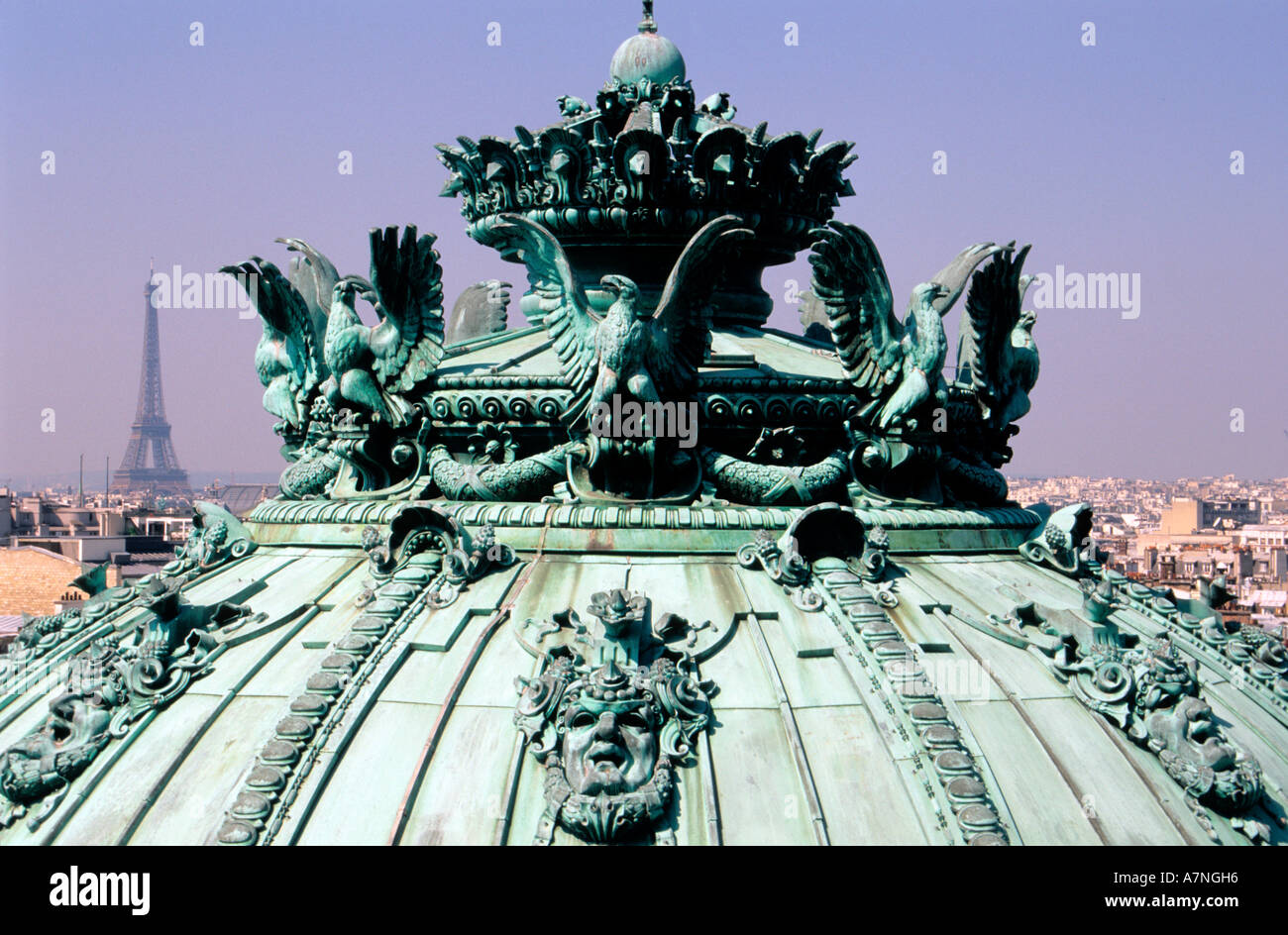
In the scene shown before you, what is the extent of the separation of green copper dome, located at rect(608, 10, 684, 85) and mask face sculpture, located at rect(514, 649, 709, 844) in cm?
924

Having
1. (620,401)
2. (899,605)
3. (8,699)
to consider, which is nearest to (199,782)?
(8,699)

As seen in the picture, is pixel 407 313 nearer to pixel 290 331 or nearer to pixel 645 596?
pixel 290 331

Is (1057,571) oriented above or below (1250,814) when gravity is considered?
above

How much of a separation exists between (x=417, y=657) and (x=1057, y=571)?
25.6 ft

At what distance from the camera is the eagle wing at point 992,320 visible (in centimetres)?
1850

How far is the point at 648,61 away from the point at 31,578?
62.8 metres

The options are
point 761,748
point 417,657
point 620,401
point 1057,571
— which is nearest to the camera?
point 761,748

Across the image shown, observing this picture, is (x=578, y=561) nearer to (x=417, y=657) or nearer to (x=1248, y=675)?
(x=417, y=657)

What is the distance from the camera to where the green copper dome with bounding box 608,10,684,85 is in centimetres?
2038

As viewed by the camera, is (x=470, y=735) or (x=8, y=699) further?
(x=8, y=699)

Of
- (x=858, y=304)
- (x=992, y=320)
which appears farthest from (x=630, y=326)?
(x=992, y=320)

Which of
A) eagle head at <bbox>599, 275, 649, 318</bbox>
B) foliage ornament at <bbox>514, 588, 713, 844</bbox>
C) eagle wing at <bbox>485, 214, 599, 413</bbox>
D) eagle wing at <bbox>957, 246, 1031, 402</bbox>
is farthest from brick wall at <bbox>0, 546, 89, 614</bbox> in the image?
foliage ornament at <bbox>514, 588, 713, 844</bbox>

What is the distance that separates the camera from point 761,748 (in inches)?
540

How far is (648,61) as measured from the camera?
803 inches
